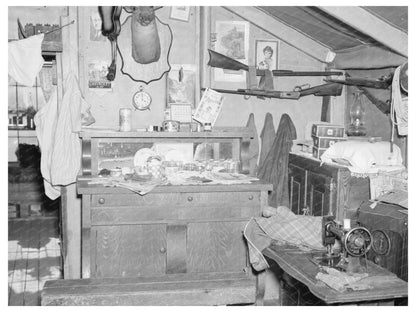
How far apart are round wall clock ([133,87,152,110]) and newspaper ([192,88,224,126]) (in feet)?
1.39

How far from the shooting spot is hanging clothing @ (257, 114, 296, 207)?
4.26 m

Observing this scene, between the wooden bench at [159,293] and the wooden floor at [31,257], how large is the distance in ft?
6.58

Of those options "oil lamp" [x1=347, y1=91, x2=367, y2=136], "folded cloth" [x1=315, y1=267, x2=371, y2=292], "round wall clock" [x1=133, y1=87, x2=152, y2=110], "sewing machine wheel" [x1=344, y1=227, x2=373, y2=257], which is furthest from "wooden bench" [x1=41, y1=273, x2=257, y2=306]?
"oil lamp" [x1=347, y1=91, x2=367, y2=136]

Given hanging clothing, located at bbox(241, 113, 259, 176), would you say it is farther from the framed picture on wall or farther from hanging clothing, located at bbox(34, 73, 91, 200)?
hanging clothing, located at bbox(34, 73, 91, 200)

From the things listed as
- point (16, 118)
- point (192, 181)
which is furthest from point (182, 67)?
point (16, 118)

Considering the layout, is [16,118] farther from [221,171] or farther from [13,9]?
[221,171]

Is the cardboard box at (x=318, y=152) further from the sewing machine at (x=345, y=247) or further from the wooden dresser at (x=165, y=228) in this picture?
the sewing machine at (x=345, y=247)

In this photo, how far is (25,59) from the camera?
375 cm

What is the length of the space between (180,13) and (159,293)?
2.62 meters

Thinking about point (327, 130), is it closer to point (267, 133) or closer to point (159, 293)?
point (267, 133)

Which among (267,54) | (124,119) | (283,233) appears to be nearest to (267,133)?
(267,54)

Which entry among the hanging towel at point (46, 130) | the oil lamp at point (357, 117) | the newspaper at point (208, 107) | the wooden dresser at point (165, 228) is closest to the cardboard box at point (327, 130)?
the oil lamp at point (357, 117)

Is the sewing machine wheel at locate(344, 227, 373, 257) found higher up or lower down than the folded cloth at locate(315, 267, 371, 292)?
higher up

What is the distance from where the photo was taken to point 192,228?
370cm
